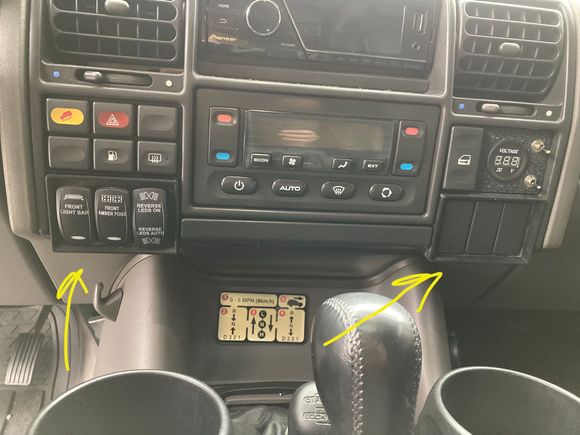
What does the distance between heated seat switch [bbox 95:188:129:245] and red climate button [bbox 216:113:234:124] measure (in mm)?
152

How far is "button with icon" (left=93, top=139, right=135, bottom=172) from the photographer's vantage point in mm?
716

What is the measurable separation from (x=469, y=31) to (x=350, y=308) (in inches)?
20.6

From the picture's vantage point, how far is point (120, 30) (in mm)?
706

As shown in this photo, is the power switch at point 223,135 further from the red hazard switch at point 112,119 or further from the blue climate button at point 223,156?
the red hazard switch at point 112,119

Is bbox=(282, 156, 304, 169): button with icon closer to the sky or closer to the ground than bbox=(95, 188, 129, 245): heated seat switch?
closer to the sky

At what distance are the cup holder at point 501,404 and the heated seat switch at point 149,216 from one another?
41 centimetres

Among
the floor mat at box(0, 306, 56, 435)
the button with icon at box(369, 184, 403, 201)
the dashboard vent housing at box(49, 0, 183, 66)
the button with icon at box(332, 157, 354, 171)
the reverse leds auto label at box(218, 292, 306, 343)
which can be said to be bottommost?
the floor mat at box(0, 306, 56, 435)

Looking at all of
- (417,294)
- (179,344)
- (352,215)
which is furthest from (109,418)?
(417,294)

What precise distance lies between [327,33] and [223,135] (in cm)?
19

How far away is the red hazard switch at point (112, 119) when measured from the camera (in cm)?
70

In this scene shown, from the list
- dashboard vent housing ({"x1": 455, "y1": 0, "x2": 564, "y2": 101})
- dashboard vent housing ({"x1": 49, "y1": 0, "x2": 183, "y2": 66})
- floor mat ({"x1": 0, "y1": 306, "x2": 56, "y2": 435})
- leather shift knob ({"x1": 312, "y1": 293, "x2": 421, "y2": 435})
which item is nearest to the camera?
leather shift knob ({"x1": 312, "y1": 293, "x2": 421, "y2": 435})

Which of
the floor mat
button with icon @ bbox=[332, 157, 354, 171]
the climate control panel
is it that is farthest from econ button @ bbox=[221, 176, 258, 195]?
the floor mat

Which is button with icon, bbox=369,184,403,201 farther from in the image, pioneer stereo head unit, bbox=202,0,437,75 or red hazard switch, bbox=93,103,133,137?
red hazard switch, bbox=93,103,133,137

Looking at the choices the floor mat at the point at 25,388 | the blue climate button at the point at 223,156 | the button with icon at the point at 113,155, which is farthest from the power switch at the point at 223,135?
the floor mat at the point at 25,388
